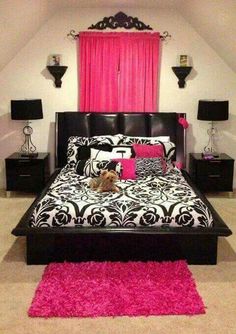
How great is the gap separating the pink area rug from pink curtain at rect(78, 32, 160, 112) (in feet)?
8.48

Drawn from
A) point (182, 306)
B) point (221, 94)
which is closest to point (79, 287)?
point (182, 306)

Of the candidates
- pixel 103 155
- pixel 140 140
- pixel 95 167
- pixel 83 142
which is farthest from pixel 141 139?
pixel 95 167

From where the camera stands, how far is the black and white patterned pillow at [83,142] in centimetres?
481

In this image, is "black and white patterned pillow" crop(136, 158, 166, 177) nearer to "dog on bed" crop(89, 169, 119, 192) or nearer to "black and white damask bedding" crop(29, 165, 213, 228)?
"dog on bed" crop(89, 169, 119, 192)

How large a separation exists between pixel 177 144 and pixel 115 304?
2.91m

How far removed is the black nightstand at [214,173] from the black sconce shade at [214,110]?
1.64 feet

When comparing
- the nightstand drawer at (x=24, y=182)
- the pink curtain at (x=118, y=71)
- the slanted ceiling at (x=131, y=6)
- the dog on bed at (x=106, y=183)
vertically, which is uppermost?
the slanted ceiling at (x=131, y=6)

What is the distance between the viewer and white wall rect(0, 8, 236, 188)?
205 inches

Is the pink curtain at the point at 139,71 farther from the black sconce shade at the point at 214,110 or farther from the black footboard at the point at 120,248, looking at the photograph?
the black footboard at the point at 120,248

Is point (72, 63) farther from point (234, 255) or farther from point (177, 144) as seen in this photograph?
point (234, 255)

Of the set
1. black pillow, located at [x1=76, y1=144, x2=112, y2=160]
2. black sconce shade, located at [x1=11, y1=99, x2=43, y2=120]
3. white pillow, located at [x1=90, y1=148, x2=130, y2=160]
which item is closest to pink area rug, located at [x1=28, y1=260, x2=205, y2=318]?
white pillow, located at [x1=90, y1=148, x2=130, y2=160]

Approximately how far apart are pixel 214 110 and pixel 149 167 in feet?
4.28

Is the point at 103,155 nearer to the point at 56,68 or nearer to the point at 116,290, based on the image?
the point at 56,68

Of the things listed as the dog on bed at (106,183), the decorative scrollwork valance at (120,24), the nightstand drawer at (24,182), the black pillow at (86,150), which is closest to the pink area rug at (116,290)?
the dog on bed at (106,183)
